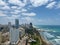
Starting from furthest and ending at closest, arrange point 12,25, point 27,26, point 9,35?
point 27,26, point 12,25, point 9,35

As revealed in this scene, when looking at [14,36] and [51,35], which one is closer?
[14,36]

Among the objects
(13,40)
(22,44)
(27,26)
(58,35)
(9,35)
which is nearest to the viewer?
(22,44)

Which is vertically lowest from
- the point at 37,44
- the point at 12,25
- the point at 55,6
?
the point at 37,44

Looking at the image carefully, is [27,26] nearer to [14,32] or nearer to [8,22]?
[8,22]

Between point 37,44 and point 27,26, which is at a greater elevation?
point 27,26

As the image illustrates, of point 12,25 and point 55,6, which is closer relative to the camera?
point 12,25

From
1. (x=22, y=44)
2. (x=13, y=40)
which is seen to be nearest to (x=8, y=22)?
(x=13, y=40)

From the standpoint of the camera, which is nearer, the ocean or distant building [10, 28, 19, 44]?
distant building [10, 28, 19, 44]

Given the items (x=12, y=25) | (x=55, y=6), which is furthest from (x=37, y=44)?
(x=55, y=6)

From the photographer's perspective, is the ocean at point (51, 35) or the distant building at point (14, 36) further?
the ocean at point (51, 35)

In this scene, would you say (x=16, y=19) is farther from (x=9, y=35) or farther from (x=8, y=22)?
(x=9, y=35)
